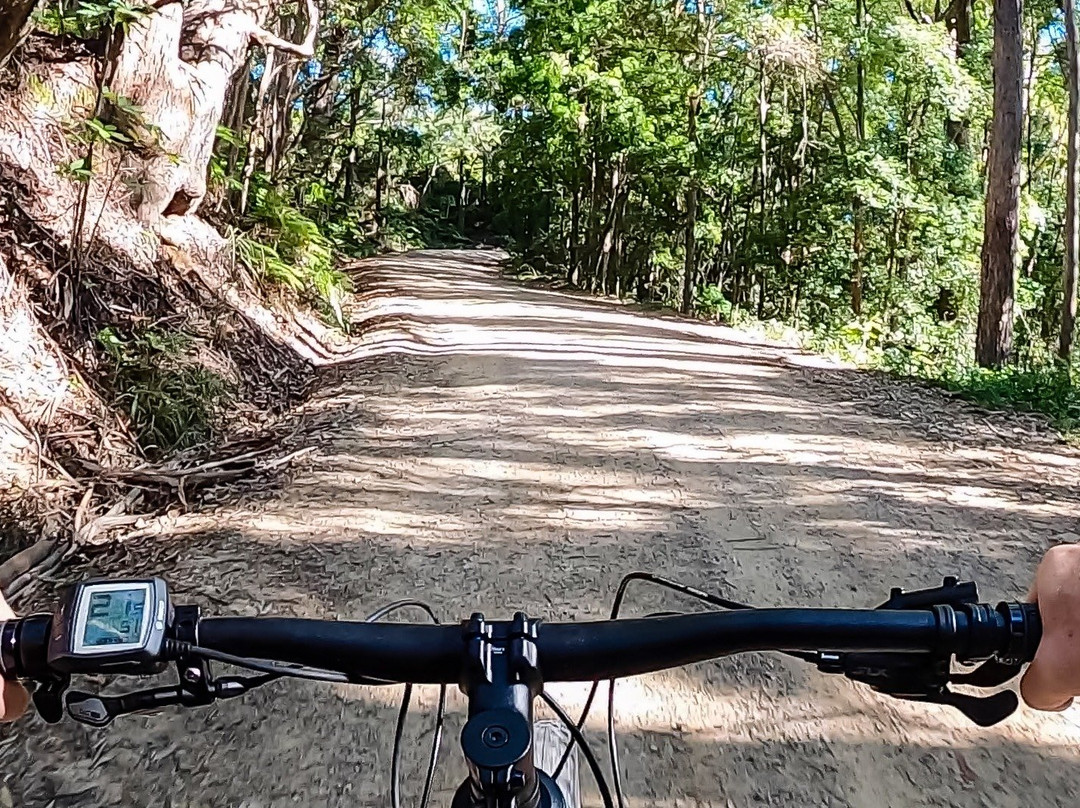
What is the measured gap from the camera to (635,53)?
1803cm

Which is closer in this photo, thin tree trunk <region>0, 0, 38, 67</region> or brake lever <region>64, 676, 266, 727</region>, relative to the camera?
brake lever <region>64, 676, 266, 727</region>

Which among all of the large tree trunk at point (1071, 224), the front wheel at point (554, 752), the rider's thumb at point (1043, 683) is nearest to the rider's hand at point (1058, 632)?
the rider's thumb at point (1043, 683)

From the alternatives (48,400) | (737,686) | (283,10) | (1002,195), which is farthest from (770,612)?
(283,10)

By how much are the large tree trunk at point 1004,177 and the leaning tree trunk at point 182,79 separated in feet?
26.2

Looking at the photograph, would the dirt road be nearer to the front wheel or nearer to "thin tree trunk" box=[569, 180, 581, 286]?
the front wheel

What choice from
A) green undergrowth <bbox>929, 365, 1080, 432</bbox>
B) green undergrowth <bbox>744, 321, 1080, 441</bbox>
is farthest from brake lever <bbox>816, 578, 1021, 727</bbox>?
green undergrowth <bbox>929, 365, 1080, 432</bbox>

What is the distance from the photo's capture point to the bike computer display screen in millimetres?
1099

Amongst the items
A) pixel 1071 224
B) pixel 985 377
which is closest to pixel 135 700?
pixel 985 377

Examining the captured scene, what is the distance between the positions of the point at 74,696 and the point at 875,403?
7.78 meters

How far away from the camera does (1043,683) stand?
1119 millimetres

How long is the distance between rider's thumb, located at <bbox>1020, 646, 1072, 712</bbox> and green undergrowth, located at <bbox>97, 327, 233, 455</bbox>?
18.0 feet

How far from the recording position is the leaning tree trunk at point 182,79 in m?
8.49

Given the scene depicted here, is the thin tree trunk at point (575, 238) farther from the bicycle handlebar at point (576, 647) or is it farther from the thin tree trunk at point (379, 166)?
the bicycle handlebar at point (576, 647)

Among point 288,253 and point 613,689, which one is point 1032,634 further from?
point 288,253
